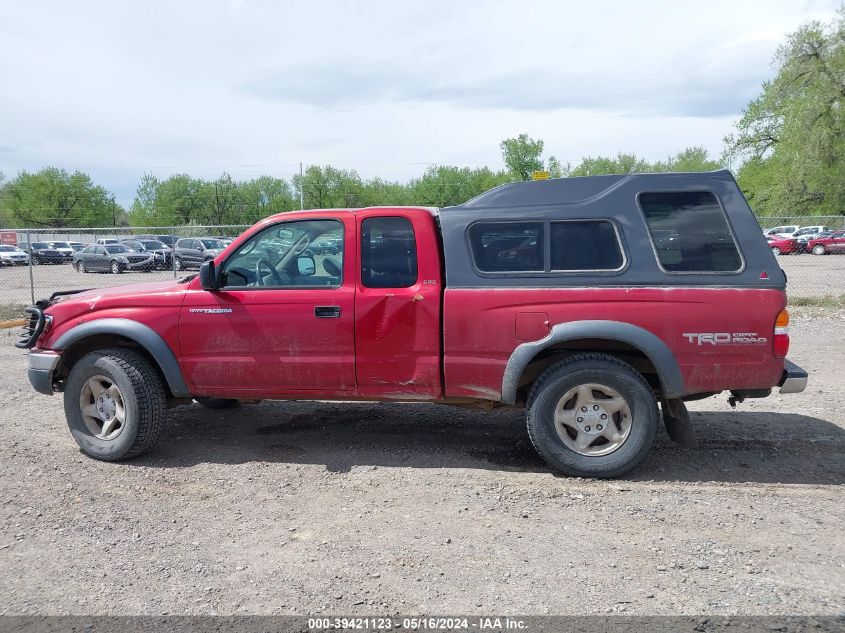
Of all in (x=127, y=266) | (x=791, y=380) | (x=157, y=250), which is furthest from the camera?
(x=157, y=250)

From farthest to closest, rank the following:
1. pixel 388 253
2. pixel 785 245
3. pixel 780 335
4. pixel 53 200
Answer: pixel 53 200 → pixel 785 245 → pixel 388 253 → pixel 780 335

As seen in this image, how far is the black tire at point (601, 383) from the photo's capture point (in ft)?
14.2

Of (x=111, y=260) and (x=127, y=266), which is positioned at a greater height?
(x=111, y=260)

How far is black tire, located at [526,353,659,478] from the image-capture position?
433 cm

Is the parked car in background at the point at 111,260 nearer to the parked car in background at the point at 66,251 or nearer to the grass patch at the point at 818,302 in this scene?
the parked car in background at the point at 66,251

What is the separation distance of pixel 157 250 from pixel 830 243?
3643 cm

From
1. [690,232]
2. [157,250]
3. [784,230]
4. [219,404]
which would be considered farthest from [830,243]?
[219,404]

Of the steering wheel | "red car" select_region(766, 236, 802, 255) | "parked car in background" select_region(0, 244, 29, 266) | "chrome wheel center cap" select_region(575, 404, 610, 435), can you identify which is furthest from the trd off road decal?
"parked car in background" select_region(0, 244, 29, 266)

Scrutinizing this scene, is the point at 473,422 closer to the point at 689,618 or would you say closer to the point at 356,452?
the point at 356,452

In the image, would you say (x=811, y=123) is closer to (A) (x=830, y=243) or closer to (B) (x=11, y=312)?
(A) (x=830, y=243)

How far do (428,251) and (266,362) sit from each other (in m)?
1.48

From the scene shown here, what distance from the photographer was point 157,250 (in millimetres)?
31078

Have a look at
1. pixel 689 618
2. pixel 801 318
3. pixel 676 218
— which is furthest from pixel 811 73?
pixel 689 618

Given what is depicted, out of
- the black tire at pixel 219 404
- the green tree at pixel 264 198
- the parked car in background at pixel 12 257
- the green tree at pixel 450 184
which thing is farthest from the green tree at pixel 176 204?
the black tire at pixel 219 404
